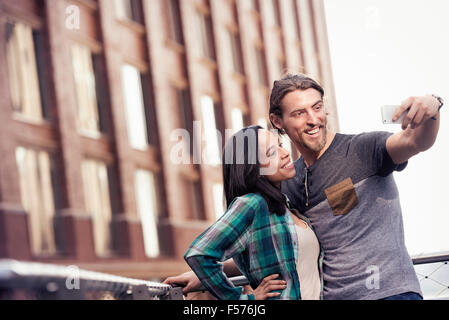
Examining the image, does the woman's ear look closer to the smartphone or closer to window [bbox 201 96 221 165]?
the smartphone

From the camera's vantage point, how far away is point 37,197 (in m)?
13.0

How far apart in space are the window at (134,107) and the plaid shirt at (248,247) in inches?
538

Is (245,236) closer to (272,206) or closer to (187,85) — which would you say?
(272,206)

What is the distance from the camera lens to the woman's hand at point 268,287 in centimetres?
207

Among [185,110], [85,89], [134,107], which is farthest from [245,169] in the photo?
[185,110]

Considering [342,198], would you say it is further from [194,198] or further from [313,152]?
[194,198]

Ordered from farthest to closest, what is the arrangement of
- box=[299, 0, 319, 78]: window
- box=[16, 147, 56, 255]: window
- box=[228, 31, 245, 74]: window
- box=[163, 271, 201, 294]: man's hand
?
1. box=[299, 0, 319, 78]: window
2. box=[228, 31, 245, 74]: window
3. box=[16, 147, 56, 255]: window
4. box=[163, 271, 201, 294]: man's hand

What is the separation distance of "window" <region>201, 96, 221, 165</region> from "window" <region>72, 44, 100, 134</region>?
12.5ft

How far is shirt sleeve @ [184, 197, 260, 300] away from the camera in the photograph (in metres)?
2.09

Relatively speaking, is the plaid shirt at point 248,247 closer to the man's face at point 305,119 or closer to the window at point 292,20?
Result: the man's face at point 305,119

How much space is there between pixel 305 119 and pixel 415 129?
501 mm

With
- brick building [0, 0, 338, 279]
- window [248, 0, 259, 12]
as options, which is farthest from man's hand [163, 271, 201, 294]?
window [248, 0, 259, 12]
